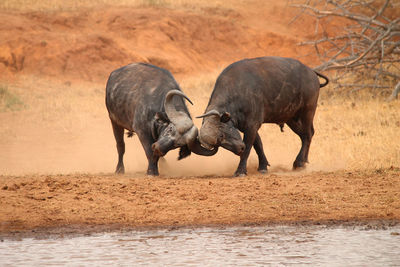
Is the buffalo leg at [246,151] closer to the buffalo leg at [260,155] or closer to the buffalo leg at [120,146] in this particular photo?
the buffalo leg at [260,155]

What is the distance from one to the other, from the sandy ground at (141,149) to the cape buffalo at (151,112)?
49cm

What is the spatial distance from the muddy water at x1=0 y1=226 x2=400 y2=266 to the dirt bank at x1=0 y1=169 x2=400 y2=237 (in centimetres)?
47

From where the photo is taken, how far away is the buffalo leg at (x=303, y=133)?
36.2ft

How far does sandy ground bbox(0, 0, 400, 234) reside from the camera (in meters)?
7.98

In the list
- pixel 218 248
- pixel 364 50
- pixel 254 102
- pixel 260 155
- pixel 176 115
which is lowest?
Answer: pixel 218 248

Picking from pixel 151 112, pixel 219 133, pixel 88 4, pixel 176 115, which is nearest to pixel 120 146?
pixel 151 112

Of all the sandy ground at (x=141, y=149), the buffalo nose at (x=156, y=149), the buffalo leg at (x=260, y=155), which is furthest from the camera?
the buffalo leg at (x=260, y=155)

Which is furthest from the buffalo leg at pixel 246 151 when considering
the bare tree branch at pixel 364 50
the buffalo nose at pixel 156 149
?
the bare tree branch at pixel 364 50

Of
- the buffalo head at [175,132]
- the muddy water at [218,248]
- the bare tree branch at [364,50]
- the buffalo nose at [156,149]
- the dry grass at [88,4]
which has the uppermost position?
the dry grass at [88,4]

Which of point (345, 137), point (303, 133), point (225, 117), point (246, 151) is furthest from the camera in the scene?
point (345, 137)

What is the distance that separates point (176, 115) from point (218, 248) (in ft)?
12.7

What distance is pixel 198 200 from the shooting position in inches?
336

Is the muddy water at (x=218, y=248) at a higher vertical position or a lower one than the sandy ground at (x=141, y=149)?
lower

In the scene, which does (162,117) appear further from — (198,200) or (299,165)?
(299,165)
